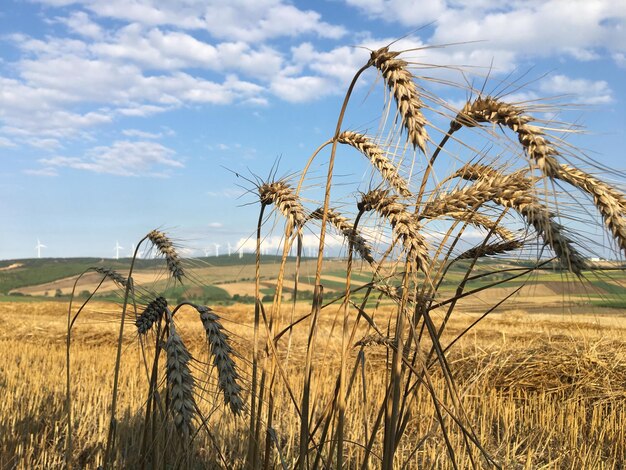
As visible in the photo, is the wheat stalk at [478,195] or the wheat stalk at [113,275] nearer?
the wheat stalk at [478,195]

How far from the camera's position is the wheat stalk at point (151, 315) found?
2307 millimetres

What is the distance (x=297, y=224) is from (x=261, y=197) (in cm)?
35

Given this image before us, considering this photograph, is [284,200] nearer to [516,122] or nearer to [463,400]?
[516,122]

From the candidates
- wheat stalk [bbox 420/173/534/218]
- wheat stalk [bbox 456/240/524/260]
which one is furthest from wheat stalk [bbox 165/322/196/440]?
wheat stalk [bbox 456/240/524/260]

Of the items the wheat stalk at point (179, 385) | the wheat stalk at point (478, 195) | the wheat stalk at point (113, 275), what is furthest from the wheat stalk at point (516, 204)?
the wheat stalk at point (113, 275)

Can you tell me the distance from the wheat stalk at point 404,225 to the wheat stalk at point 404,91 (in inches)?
8.9

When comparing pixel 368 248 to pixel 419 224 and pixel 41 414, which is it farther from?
pixel 41 414

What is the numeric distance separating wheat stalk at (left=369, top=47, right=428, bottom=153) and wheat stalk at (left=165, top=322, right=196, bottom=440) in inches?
42.8

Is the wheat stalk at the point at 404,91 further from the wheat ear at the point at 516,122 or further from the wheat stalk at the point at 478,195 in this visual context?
the wheat stalk at the point at 478,195

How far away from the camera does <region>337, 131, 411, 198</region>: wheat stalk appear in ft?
6.56

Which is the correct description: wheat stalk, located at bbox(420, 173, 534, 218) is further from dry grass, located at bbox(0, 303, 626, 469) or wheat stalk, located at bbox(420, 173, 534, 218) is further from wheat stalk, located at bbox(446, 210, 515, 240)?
dry grass, located at bbox(0, 303, 626, 469)

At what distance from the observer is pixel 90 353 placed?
984 cm

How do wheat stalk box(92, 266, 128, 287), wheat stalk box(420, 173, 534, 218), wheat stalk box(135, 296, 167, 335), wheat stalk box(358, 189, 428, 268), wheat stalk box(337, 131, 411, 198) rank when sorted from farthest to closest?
1. wheat stalk box(92, 266, 128, 287)
2. wheat stalk box(135, 296, 167, 335)
3. wheat stalk box(337, 131, 411, 198)
4. wheat stalk box(420, 173, 534, 218)
5. wheat stalk box(358, 189, 428, 268)

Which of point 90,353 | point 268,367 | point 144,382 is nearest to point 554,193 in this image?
point 268,367
